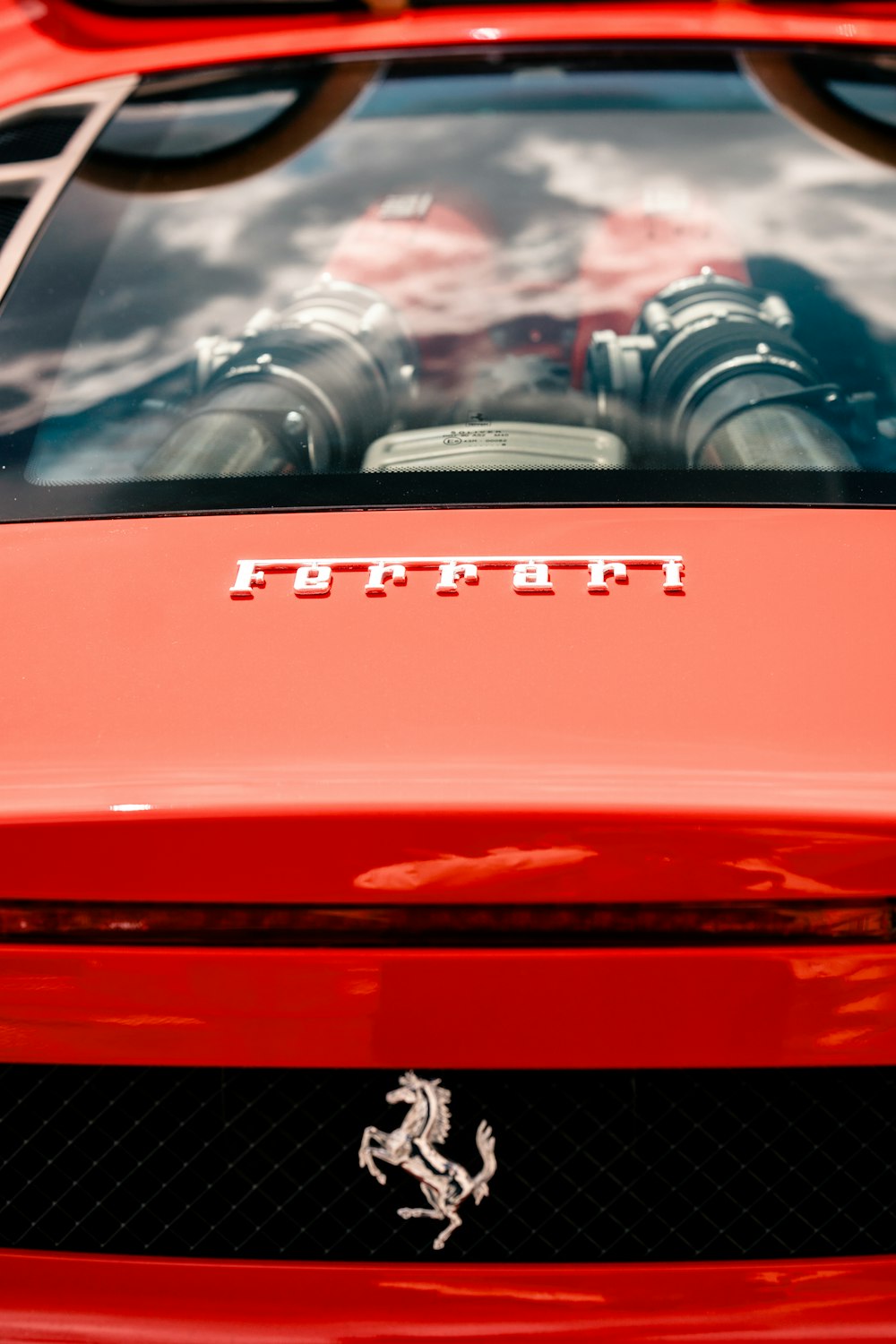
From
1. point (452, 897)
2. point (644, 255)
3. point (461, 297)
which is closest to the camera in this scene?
point (452, 897)

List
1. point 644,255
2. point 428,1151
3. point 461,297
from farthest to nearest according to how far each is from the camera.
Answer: point 644,255 → point 461,297 → point 428,1151

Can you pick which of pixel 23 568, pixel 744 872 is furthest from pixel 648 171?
pixel 744 872

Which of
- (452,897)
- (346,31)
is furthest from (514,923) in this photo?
(346,31)

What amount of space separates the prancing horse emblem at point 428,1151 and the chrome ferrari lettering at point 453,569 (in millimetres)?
480

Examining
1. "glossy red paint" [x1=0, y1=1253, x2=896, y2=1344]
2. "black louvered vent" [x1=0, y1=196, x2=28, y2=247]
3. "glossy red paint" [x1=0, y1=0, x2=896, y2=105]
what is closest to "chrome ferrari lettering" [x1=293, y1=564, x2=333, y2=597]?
"glossy red paint" [x1=0, y1=1253, x2=896, y2=1344]

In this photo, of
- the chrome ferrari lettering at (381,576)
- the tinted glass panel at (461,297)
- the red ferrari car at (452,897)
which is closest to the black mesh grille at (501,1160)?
the red ferrari car at (452,897)

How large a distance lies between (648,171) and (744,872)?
5.10ft

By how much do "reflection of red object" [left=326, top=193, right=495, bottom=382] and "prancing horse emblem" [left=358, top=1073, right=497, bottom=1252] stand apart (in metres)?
1.11

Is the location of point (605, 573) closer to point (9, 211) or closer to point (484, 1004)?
point (484, 1004)

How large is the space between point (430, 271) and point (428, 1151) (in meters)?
1.40

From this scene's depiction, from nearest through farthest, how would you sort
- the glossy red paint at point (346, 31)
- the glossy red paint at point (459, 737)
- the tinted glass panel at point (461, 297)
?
1. the glossy red paint at point (459, 737)
2. the tinted glass panel at point (461, 297)
3. the glossy red paint at point (346, 31)

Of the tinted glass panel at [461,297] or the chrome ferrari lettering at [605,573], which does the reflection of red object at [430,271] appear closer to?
the tinted glass panel at [461,297]

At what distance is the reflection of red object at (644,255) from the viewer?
97.0 inches

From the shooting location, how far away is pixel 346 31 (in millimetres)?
2785
